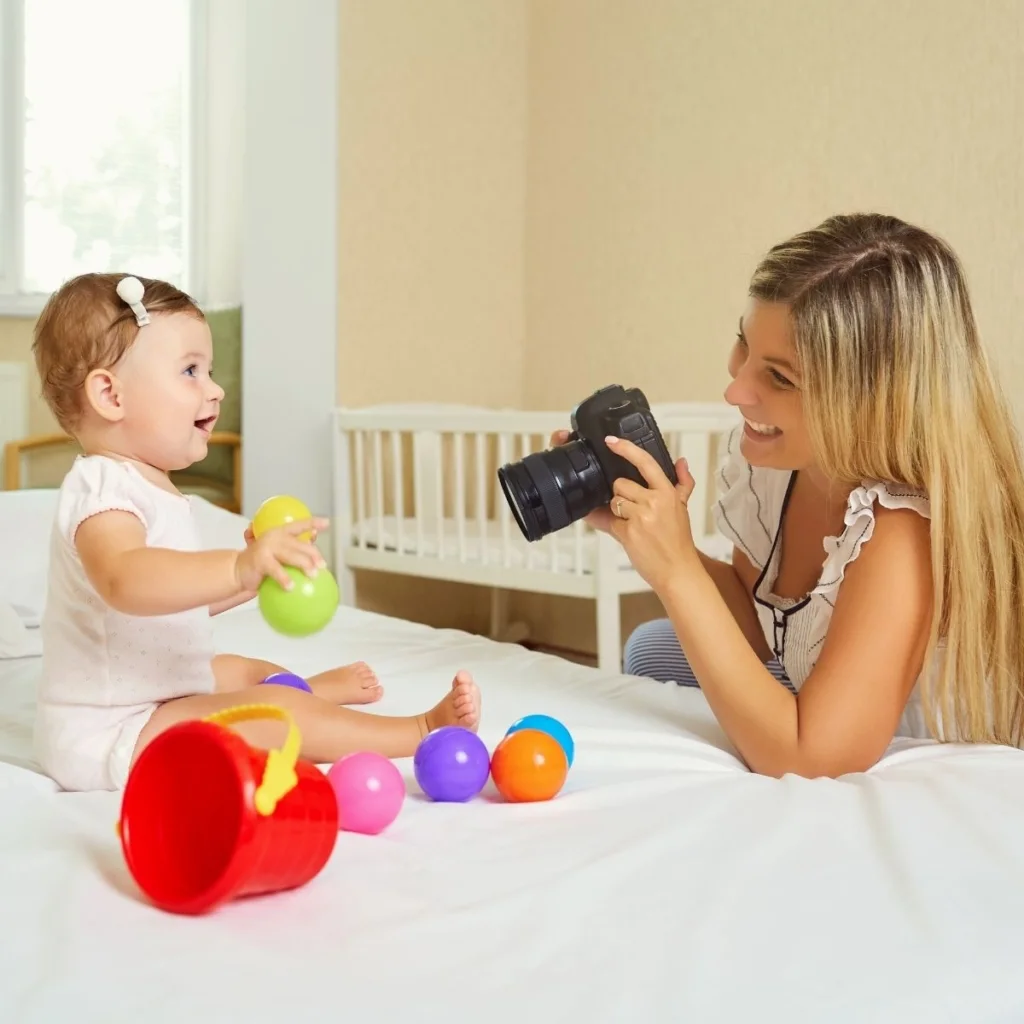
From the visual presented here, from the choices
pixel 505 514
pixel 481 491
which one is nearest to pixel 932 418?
Answer: pixel 481 491

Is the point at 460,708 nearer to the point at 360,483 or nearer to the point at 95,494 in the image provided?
the point at 95,494

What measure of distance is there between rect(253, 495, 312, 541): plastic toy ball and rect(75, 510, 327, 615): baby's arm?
2 centimetres

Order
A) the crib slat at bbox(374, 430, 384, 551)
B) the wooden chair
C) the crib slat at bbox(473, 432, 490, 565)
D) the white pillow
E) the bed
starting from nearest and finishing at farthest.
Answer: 1. the bed
2. the white pillow
3. the crib slat at bbox(473, 432, 490, 565)
4. the crib slat at bbox(374, 430, 384, 551)
5. the wooden chair

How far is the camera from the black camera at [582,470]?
3.76 ft

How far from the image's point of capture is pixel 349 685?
1287 mm

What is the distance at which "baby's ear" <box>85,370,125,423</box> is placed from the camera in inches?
40.6

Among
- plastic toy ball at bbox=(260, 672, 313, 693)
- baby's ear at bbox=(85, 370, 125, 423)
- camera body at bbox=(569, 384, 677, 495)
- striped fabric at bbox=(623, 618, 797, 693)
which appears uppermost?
baby's ear at bbox=(85, 370, 125, 423)

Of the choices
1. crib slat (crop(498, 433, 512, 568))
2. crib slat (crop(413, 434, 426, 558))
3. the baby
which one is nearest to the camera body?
the baby

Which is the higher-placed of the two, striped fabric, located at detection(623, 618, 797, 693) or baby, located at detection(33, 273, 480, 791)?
baby, located at detection(33, 273, 480, 791)

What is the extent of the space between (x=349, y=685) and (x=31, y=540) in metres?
0.91

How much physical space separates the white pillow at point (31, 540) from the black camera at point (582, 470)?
25.3 inches

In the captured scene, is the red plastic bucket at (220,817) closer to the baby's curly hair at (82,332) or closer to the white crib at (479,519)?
the baby's curly hair at (82,332)

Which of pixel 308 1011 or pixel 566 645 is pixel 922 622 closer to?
pixel 308 1011

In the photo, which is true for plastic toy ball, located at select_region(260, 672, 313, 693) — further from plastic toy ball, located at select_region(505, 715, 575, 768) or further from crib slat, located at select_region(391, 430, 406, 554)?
crib slat, located at select_region(391, 430, 406, 554)
